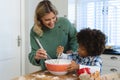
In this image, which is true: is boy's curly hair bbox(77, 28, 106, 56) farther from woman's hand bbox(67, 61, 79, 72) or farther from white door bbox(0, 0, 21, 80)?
white door bbox(0, 0, 21, 80)

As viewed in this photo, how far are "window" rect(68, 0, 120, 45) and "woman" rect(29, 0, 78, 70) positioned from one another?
5.99 ft

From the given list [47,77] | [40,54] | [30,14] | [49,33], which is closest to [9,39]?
[30,14]

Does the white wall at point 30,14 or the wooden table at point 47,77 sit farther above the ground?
the white wall at point 30,14

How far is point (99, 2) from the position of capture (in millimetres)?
3439

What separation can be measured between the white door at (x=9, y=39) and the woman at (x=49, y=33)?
124cm

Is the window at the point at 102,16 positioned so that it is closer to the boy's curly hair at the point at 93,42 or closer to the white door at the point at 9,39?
the white door at the point at 9,39

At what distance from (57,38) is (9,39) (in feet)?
4.47

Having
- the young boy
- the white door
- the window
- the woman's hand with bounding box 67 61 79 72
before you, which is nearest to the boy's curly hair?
the young boy

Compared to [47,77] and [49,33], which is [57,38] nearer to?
[49,33]

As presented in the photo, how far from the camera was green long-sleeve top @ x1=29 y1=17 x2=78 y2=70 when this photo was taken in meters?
1.58

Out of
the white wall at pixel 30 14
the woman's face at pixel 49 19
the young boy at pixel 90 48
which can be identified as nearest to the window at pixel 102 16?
the white wall at pixel 30 14

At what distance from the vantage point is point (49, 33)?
1616 millimetres

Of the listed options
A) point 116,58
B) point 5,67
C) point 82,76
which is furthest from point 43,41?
point 116,58

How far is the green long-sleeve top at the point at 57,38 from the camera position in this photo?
1.58m
